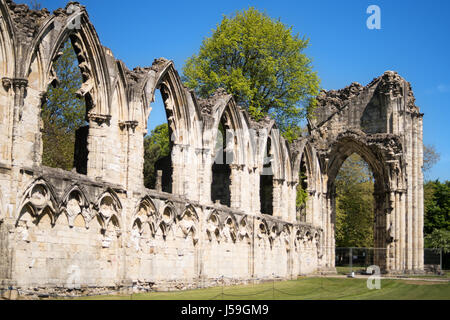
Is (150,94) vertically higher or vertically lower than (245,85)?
lower

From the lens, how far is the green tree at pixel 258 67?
29688mm

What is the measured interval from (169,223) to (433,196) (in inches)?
1400

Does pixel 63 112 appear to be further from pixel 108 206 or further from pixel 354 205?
pixel 354 205

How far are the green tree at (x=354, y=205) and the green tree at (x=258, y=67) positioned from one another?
13850 millimetres

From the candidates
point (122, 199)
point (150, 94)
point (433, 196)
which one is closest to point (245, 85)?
point (150, 94)

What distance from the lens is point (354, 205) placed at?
43875mm

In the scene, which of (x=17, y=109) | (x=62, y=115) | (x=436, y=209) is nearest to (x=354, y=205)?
(x=436, y=209)

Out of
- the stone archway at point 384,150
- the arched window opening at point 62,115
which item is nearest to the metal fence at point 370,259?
the stone archway at point 384,150

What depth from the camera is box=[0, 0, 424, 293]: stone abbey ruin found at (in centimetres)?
1304

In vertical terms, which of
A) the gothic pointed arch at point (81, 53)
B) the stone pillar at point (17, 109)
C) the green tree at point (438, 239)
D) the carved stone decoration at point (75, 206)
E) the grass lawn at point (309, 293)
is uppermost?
the gothic pointed arch at point (81, 53)

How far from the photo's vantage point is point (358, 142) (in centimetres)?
3080

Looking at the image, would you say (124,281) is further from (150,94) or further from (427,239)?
(427,239)

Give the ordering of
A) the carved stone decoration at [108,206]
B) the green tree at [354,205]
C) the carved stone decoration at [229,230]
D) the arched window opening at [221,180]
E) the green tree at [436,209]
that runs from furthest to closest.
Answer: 1. the green tree at [436,209]
2. the green tree at [354,205]
3. the arched window opening at [221,180]
4. the carved stone decoration at [229,230]
5. the carved stone decoration at [108,206]

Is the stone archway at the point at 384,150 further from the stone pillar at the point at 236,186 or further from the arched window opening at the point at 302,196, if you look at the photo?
the stone pillar at the point at 236,186
